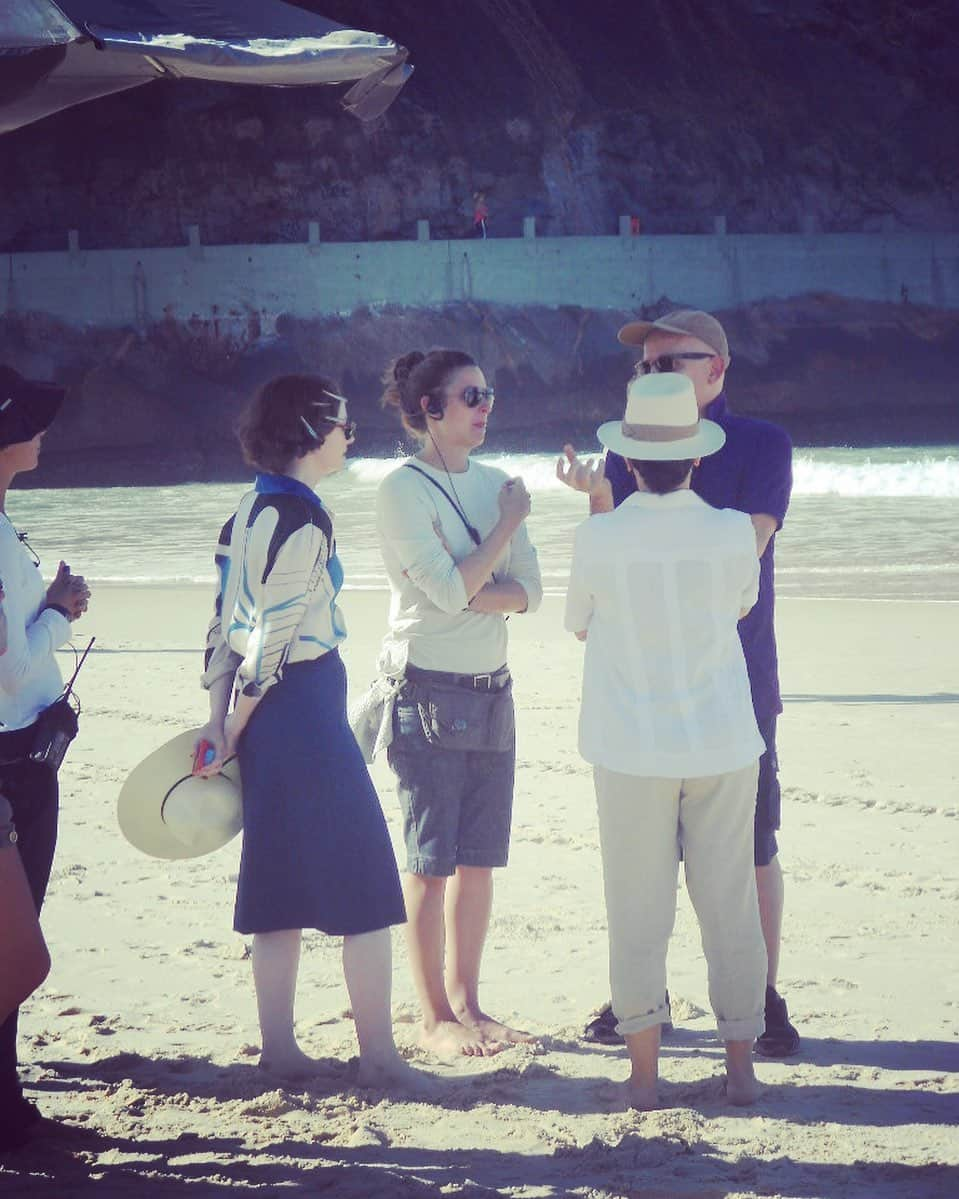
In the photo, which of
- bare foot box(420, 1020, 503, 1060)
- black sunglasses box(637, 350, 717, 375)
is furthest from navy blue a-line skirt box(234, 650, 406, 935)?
black sunglasses box(637, 350, 717, 375)

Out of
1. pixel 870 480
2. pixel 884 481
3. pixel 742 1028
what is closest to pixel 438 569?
pixel 742 1028

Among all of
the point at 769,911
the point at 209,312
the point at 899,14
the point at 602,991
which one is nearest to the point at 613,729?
the point at 769,911

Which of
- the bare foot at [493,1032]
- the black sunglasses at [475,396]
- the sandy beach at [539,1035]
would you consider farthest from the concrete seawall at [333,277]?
the bare foot at [493,1032]

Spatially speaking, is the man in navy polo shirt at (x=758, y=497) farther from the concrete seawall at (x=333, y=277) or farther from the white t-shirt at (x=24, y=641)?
the concrete seawall at (x=333, y=277)

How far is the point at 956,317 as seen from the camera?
212 ft

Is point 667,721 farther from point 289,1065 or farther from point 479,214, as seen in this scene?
point 479,214

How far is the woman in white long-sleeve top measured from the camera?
381 cm

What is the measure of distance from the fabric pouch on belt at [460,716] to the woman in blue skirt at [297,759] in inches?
10.7

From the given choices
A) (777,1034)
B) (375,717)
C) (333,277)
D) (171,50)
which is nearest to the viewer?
(171,50)

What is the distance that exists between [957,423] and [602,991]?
59795mm

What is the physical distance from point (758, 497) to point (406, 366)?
2.92 ft

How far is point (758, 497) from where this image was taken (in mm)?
3771

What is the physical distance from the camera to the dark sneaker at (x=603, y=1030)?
3850mm

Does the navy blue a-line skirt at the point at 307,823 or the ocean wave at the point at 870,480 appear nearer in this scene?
the navy blue a-line skirt at the point at 307,823
